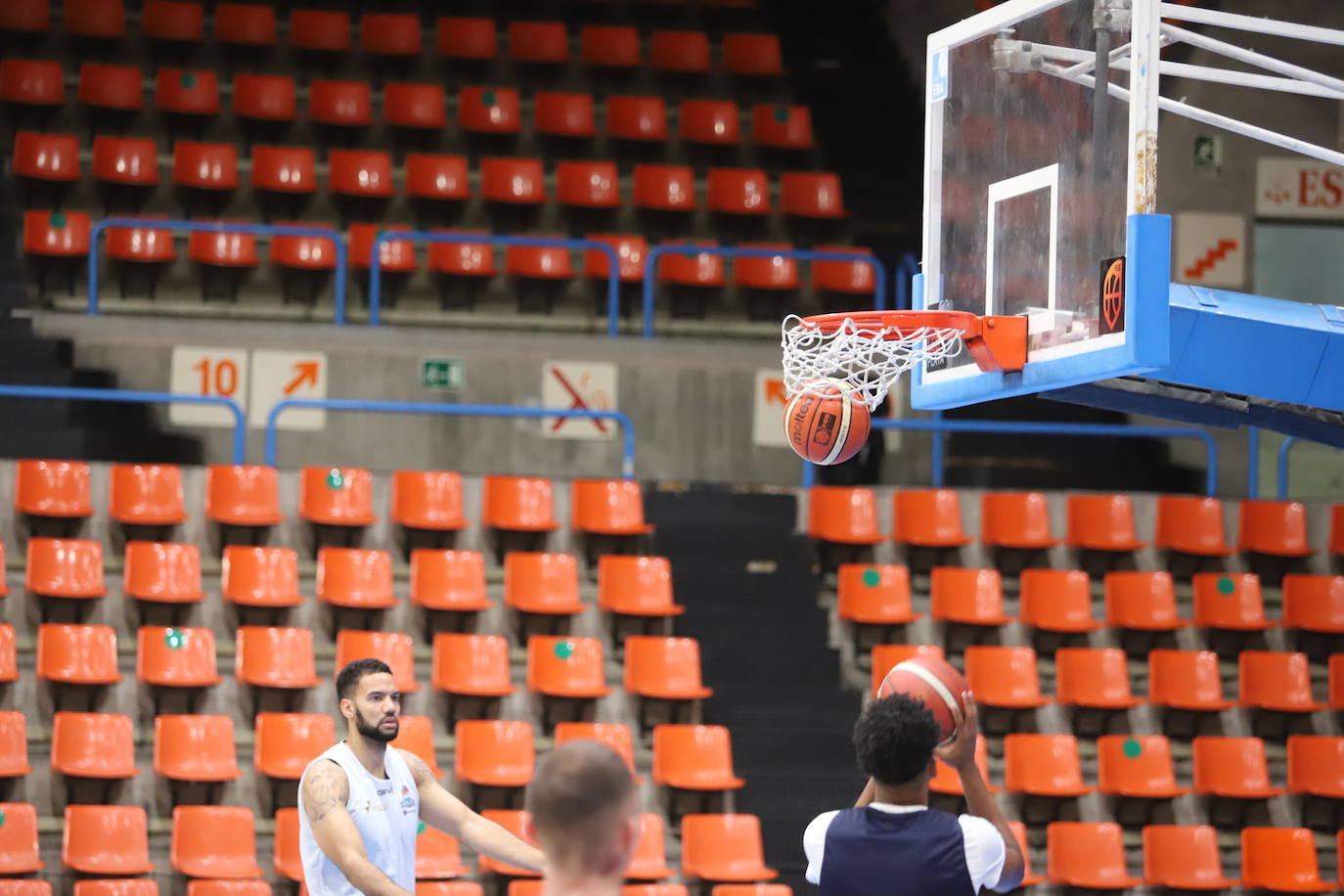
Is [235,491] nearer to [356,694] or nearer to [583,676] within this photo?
[583,676]

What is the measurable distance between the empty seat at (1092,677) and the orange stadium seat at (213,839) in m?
3.99

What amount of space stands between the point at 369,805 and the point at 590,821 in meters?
2.34

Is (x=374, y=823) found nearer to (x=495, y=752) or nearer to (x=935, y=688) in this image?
(x=935, y=688)

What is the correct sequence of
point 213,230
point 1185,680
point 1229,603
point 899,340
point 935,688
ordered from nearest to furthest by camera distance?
point 935,688, point 899,340, point 1185,680, point 1229,603, point 213,230

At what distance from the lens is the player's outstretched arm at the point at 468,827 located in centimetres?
450

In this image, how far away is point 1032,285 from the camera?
545 cm

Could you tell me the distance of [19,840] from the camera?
7.81 metres

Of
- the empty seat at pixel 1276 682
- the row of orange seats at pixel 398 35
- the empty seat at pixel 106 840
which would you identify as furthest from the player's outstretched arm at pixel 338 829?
the row of orange seats at pixel 398 35

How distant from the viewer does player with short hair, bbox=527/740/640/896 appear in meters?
2.65

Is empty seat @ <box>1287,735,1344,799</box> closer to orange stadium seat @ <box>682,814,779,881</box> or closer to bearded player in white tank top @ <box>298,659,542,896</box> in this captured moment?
orange stadium seat @ <box>682,814,779,881</box>

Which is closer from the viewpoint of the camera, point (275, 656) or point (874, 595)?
point (275, 656)

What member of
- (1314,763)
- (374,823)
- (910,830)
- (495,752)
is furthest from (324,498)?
(910,830)

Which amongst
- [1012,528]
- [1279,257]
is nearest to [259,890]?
[1012,528]

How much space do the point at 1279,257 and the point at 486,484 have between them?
22.5 ft
